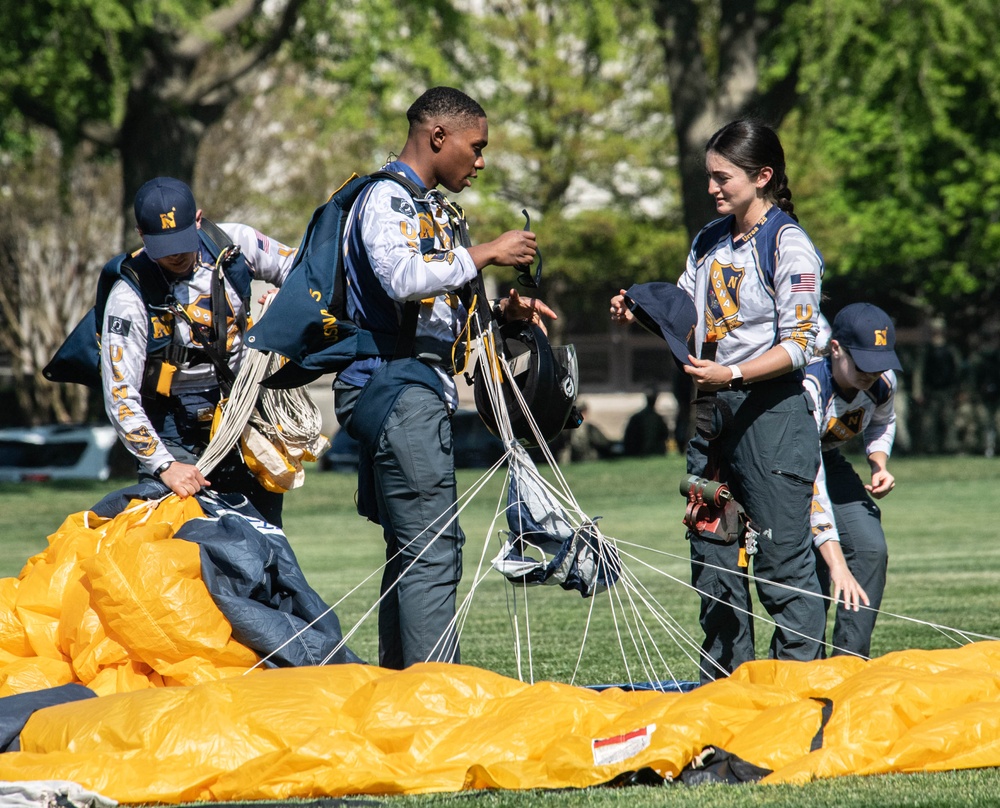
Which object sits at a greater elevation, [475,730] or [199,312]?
[199,312]

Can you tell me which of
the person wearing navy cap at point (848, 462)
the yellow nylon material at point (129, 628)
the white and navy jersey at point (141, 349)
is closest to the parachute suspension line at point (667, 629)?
the person wearing navy cap at point (848, 462)

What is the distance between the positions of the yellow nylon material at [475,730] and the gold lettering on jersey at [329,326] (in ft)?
3.24

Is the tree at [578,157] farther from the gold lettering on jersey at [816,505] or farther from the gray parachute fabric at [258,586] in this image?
the gold lettering on jersey at [816,505]

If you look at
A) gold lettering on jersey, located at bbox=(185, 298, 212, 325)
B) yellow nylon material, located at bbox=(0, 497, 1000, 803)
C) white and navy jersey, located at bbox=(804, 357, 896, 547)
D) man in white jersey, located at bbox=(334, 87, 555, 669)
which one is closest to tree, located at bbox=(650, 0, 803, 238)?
white and navy jersey, located at bbox=(804, 357, 896, 547)

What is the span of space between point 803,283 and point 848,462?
3.24ft

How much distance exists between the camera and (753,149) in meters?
3.96

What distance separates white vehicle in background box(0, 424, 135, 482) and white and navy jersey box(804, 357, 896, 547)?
16170 mm

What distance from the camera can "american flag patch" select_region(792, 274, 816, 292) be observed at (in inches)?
151

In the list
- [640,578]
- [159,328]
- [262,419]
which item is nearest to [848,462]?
[262,419]

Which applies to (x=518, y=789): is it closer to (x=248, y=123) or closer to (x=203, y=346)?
(x=203, y=346)

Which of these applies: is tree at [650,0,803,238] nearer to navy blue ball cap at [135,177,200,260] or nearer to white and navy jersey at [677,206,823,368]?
navy blue ball cap at [135,177,200,260]

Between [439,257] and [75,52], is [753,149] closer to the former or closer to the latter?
[439,257]

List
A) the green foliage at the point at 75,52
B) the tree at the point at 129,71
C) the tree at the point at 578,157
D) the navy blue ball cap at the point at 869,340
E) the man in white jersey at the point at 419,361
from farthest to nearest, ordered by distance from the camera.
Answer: the tree at the point at 578,157 → the tree at the point at 129,71 → the green foliage at the point at 75,52 → the navy blue ball cap at the point at 869,340 → the man in white jersey at the point at 419,361

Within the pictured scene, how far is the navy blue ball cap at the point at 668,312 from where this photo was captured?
392cm
